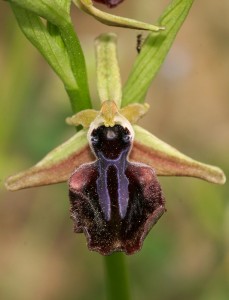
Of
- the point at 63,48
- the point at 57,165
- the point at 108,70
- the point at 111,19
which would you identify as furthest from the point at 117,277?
the point at 111,19

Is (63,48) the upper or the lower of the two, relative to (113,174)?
upper

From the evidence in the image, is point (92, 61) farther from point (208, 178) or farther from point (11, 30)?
point (208, 178)

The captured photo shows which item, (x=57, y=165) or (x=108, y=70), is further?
(x=108, y=70)

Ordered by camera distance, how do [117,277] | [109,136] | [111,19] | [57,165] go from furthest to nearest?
[117,277] → [109,136] → [57,165] → [111,19]

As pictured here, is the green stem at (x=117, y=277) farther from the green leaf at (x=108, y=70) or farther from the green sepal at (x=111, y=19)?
the green sepal at (x=111, y=19)

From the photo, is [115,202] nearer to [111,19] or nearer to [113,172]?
[113,172]

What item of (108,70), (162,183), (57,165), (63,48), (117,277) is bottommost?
(162,183)

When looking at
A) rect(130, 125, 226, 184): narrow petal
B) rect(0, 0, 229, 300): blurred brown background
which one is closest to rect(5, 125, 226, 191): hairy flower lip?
rect(130, 125, 226, 184): narrow petal

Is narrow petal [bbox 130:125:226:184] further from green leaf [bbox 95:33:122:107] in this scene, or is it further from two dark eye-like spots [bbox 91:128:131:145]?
green leaf [bbox 95:33:122:107]
